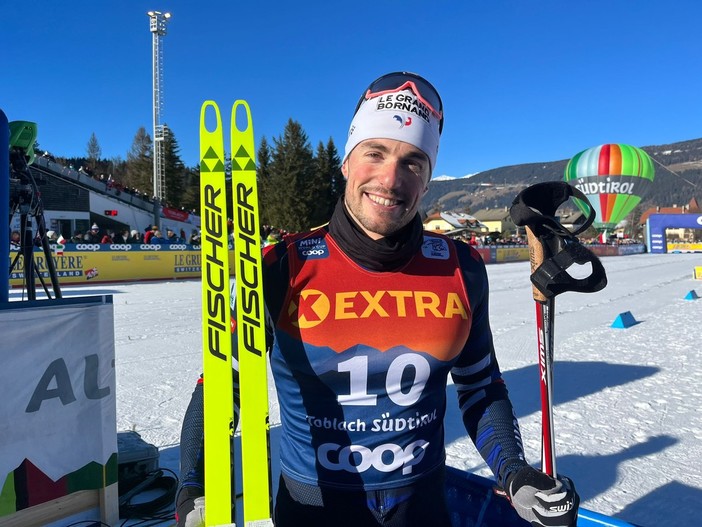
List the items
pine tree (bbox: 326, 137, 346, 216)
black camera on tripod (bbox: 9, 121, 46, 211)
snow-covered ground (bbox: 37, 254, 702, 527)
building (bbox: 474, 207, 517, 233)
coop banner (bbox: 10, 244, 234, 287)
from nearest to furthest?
black camera on tripod (bbox: 9, 121, 46, 211) < snow-covered ground (bbox: 37, 254, 702, 527) < coop banner (bbox: 10, 244, 234, 287) < pine tree (bbox: 326, 137, 346, 216) < building (bbox: 474, 207, 517, 233)

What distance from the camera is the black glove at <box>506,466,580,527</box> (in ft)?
5.20

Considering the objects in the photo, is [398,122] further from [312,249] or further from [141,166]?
[141,166]

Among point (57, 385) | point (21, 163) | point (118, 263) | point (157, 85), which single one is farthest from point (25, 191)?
point (157, 85)

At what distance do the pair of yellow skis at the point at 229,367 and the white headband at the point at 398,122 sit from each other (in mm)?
570

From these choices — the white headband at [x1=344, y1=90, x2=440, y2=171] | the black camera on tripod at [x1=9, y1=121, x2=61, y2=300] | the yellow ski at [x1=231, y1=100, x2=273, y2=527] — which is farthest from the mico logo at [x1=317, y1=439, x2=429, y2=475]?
the black camera on tripod at [x1=9, y1=121, x2=61, y2=300]

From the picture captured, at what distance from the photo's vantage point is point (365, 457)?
1694 millimetres

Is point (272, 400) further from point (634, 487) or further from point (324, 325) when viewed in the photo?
point (324, 325)

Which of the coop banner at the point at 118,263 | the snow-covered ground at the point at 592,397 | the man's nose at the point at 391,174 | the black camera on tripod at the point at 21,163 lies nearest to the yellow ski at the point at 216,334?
the man's nose at the point at 391,174

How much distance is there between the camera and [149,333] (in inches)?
324

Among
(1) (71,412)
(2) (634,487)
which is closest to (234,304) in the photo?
(1) (71,412)

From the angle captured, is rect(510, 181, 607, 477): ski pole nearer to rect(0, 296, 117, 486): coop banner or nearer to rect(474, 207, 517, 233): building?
rect(0, 296, 117, 486): coop banner

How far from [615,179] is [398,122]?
1575 inches

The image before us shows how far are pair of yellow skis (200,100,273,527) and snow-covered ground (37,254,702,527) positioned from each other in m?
1.68

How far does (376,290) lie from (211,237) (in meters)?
0.67
